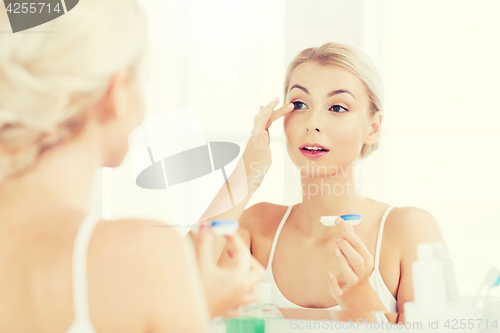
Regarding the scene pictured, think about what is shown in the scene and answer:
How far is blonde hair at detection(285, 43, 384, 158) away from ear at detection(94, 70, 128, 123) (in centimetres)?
40

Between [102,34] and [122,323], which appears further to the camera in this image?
[102,34]

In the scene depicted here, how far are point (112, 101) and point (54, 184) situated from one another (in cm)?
20

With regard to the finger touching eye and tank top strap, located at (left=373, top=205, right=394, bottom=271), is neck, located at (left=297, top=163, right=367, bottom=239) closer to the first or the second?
tank top strap, located at (left=373, top=205, right=394, bottom=271)

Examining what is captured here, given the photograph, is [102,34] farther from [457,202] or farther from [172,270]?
[457,202]

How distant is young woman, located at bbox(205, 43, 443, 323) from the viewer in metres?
0.94

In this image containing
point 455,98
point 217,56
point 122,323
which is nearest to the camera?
point 122,323

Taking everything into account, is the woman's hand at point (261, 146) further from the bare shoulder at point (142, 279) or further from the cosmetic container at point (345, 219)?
the bare shoulder at point (142, 279)

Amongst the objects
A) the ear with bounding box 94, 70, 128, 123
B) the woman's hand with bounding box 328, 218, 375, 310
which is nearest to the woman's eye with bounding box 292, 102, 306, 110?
the woman's hand with bounding box 328, 218, 375, 310

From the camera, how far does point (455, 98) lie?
0.95 m

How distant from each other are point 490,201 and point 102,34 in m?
0.86

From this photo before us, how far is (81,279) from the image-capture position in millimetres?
735

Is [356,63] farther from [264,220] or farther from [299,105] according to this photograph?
[264,220]

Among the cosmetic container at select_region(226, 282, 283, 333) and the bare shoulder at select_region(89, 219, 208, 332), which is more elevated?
the bare shoulder at select_region(89, 219, 208, 332)

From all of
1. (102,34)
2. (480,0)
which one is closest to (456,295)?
(480,0)
